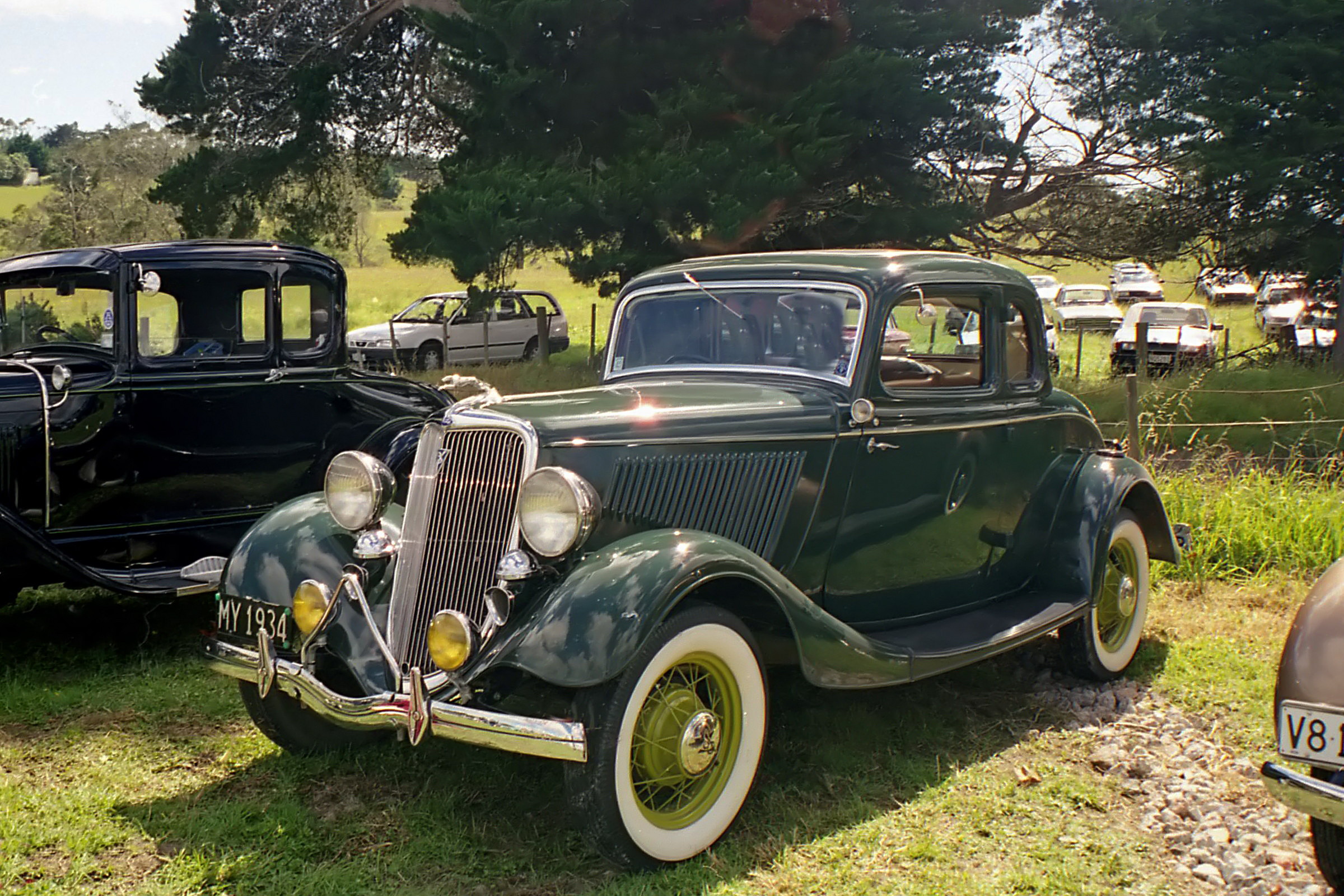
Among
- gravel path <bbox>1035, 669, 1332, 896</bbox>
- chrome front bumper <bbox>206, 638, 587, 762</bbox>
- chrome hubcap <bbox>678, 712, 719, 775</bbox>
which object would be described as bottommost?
gravel path <bbox>1035, 669, 1332, 896</bbox>

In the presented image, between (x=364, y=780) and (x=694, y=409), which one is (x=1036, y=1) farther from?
(x=364, y=780)

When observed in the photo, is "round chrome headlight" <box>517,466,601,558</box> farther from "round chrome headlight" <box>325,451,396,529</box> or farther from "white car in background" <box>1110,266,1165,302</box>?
"white car in background" <box>1110,266,1165,302</box>

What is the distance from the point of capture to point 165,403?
5855 mm

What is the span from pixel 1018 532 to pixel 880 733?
1160 millimetres

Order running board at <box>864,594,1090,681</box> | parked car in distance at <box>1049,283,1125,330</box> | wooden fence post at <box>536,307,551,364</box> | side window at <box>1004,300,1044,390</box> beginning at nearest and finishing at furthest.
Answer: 1. running board at <box>864,594,1090,681</box>
2. side window at <box>1004,300,1044,390</box>
3. wooden fence post at <box>536,307,551,364</box>
4. parked car in distance at <box>1049,283,1125,330</box>

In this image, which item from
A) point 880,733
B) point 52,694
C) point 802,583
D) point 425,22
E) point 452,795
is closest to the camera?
point 452,795

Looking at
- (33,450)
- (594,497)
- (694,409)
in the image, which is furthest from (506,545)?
(33,450)

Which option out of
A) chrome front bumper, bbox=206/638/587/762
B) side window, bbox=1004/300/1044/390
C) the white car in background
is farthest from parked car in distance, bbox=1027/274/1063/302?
chrome front bumper, bbox=206/638/587/762

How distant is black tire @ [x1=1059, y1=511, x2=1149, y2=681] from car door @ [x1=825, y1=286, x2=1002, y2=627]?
58 centimetres

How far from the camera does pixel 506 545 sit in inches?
140

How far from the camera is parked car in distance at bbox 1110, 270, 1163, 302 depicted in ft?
121

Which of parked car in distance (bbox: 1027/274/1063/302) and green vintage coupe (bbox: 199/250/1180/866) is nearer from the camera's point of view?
green vintage coupe (bbox: 199/250/1180/866)

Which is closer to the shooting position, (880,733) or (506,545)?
(506,545)

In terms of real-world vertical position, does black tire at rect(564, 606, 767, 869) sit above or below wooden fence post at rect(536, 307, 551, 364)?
below
